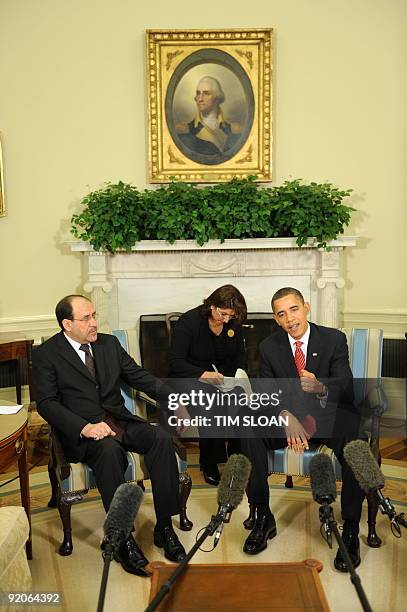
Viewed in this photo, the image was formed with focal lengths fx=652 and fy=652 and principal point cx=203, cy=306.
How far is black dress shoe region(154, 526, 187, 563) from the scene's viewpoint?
11.0 ft

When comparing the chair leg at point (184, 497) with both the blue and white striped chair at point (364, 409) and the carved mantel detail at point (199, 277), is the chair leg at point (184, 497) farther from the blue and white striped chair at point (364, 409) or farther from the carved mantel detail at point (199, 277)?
the carved mantel detail at point (199, 277)

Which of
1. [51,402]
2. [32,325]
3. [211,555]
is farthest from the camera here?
[32,325]

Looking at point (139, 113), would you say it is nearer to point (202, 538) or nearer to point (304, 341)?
point (304, 341)

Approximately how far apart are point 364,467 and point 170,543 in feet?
5.33

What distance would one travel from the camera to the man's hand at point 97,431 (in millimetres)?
3465

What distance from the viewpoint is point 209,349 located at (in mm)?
4402

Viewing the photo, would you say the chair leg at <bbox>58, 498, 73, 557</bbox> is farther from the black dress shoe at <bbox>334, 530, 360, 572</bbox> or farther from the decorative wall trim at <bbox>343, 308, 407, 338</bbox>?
the decorative wall trim at <bbox>343, 308, 407, 338</bbox>

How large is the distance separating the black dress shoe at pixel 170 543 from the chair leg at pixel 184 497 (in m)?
0.20

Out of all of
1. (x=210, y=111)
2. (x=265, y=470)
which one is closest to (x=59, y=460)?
(x=265, y=470)

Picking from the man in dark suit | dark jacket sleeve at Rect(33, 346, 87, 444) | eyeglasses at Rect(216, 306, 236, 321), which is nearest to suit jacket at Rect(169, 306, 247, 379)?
eyeglasses at Rect(216, 306, 236, 321)

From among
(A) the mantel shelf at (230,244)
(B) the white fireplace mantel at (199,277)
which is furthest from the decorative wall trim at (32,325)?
(A) the mantel shelf at (230,244)

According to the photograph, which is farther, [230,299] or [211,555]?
[230,299]

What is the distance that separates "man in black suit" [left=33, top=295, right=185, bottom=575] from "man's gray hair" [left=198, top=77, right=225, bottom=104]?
10.4 feet

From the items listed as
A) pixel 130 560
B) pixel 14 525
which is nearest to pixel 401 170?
pixel 130 560
